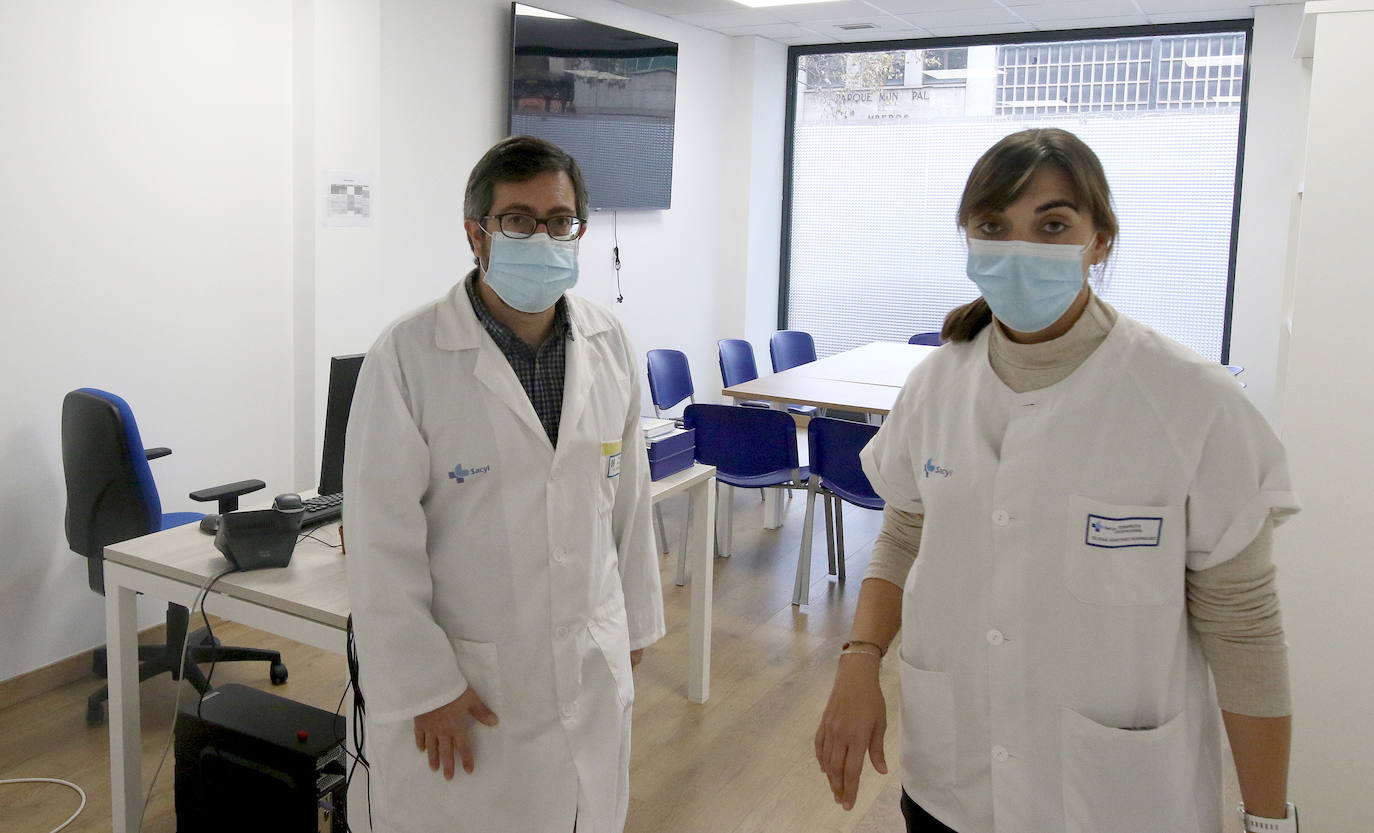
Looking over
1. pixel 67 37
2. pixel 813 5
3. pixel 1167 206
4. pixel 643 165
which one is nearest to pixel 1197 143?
pixel 1167 206

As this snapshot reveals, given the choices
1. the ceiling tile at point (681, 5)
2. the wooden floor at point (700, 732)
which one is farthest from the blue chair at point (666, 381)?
the ceiling tile at point (681, 5)

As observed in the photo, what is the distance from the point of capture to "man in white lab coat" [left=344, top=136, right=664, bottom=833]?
5.56 feet

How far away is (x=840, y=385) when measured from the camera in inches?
210

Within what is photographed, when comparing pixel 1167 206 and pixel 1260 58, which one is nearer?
pixel 1260 58

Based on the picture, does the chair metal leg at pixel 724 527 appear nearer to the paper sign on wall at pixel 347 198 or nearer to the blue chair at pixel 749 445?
the blue chair at pixel 749 445

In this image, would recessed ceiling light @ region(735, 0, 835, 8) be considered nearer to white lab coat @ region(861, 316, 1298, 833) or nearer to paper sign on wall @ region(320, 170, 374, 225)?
paper sign on wall @ region(320, 170, 374, 225)

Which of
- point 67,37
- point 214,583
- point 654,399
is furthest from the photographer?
point 654,399

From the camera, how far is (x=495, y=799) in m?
1.82

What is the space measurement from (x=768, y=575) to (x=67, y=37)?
10.8 feet

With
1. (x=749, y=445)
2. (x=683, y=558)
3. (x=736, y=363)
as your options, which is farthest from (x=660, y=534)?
(x=736, y=363)

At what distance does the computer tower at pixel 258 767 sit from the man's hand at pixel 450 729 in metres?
0.63

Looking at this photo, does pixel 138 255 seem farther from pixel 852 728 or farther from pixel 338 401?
pixel 852 728

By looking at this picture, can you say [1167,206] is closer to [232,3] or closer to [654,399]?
[654,399]

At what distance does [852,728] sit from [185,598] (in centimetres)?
166
